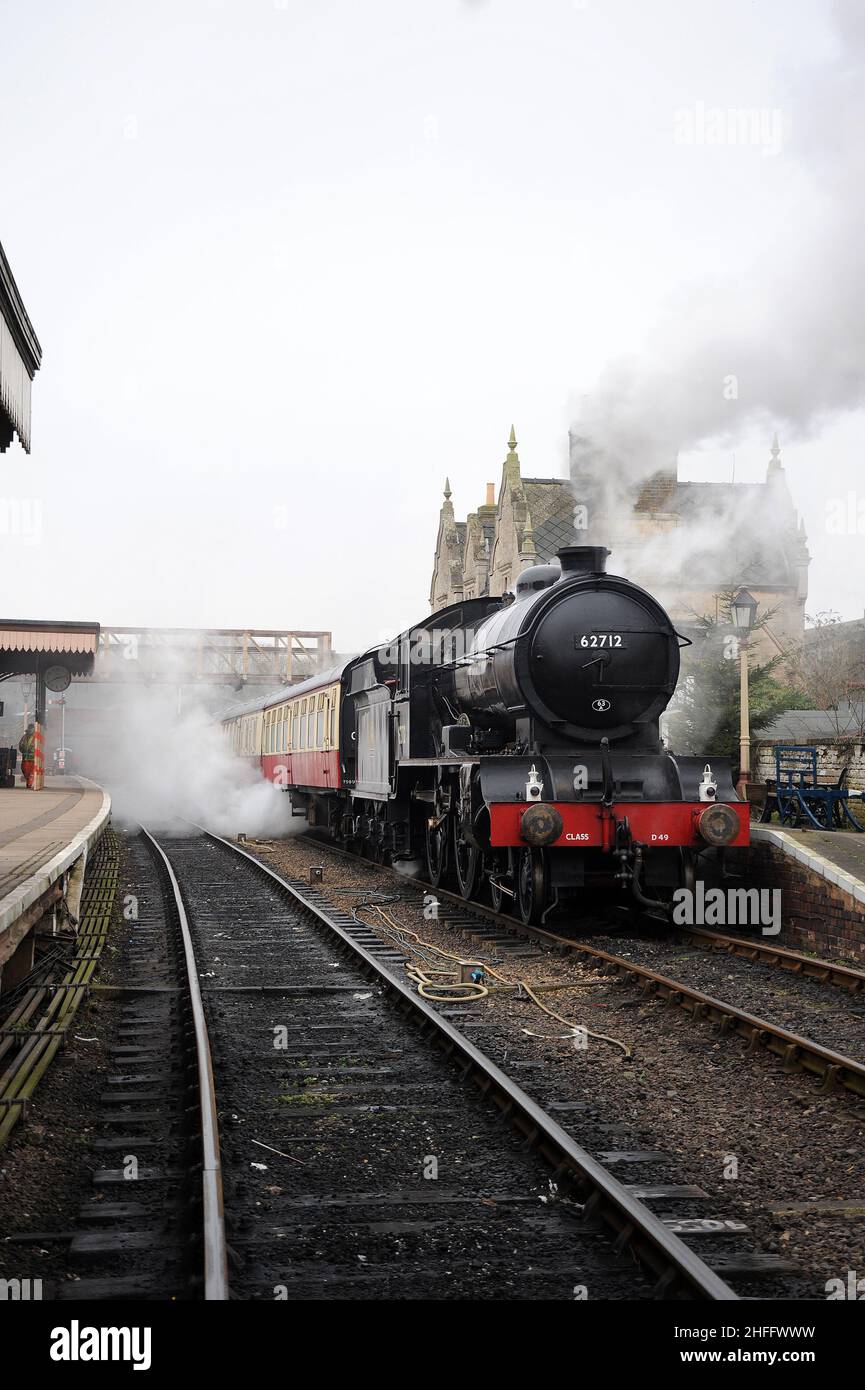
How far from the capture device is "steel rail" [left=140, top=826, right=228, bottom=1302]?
341cm

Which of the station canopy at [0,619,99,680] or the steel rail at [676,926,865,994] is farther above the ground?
the station canopy at [0,619,99,680]

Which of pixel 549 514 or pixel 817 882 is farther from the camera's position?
pixel 549 514

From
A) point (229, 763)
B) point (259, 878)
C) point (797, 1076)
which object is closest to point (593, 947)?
point (797, 1076)

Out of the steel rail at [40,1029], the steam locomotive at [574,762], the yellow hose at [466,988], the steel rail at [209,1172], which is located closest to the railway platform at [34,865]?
the steel rail at [40,1029]

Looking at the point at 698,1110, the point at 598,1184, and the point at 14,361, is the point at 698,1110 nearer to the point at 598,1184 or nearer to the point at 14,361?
the point at 598,1184

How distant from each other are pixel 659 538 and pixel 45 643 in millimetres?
11324

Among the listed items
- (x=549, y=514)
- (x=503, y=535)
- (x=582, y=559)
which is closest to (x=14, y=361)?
(x=582, y=559)

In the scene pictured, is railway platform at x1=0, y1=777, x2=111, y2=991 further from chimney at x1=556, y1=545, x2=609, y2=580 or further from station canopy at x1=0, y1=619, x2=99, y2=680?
station canopy at x1=0, y1=619, x2=99, y2=680

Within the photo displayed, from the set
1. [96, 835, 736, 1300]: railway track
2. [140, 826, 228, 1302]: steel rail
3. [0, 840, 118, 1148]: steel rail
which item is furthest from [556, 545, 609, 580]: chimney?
[0, 840, 118, 1148]: steel rail

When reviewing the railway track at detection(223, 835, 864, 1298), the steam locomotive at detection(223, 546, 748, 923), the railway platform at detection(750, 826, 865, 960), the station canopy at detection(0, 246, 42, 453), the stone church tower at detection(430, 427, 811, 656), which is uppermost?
the stone church tower at detection(430, 427, 811, 656)

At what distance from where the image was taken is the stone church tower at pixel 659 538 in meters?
20.2

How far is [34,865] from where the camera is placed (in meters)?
8.11

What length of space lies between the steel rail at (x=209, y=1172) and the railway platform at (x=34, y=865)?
107 centimetres

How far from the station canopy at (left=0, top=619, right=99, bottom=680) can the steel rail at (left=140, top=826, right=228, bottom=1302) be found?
50.4 ft
